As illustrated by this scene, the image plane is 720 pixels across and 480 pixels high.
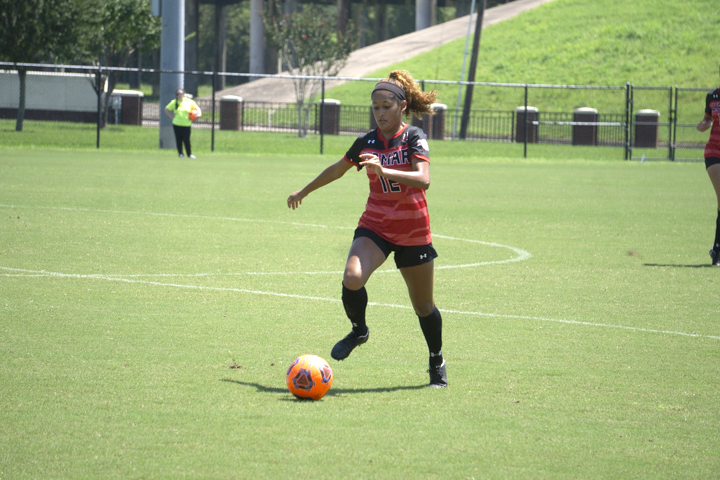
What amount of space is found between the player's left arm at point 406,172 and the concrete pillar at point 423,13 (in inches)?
2548

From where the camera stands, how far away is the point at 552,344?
6902 mm

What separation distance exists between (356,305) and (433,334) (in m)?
0.53

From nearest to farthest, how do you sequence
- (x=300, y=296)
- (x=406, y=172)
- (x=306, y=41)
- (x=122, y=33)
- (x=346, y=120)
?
1. (x=406, y=172)
2. (x=300, y=296)
3. (x=122, y=33)
4. (x=346, y=120)
5. (x=306, y=41)

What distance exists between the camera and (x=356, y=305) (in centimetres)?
576

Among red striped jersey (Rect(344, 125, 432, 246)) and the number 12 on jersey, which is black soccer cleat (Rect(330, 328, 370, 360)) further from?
the number 12 on jersey

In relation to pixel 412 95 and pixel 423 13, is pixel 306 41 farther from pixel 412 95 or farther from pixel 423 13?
pixel 412 95

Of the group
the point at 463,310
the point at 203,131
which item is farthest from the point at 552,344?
the point at 203,131

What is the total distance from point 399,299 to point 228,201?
837 centimetres

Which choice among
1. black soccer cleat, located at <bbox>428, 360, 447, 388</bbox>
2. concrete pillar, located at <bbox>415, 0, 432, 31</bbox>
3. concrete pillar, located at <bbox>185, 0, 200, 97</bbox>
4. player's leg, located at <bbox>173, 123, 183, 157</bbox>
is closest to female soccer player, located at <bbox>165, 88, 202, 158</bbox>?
player's leg, located at <bbox>173, 123, 183, 157</bbox>

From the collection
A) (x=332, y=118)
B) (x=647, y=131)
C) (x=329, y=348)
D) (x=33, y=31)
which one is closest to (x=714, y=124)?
(x=329, y=348)

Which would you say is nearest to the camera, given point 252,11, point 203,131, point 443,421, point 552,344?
point 443,421

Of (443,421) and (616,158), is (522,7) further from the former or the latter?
(443,421)

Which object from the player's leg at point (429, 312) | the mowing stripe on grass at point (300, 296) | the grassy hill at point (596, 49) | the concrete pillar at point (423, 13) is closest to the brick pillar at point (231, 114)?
the grassy hill at point (596, 49)

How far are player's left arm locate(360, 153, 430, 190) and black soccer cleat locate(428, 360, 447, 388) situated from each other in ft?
3.77
